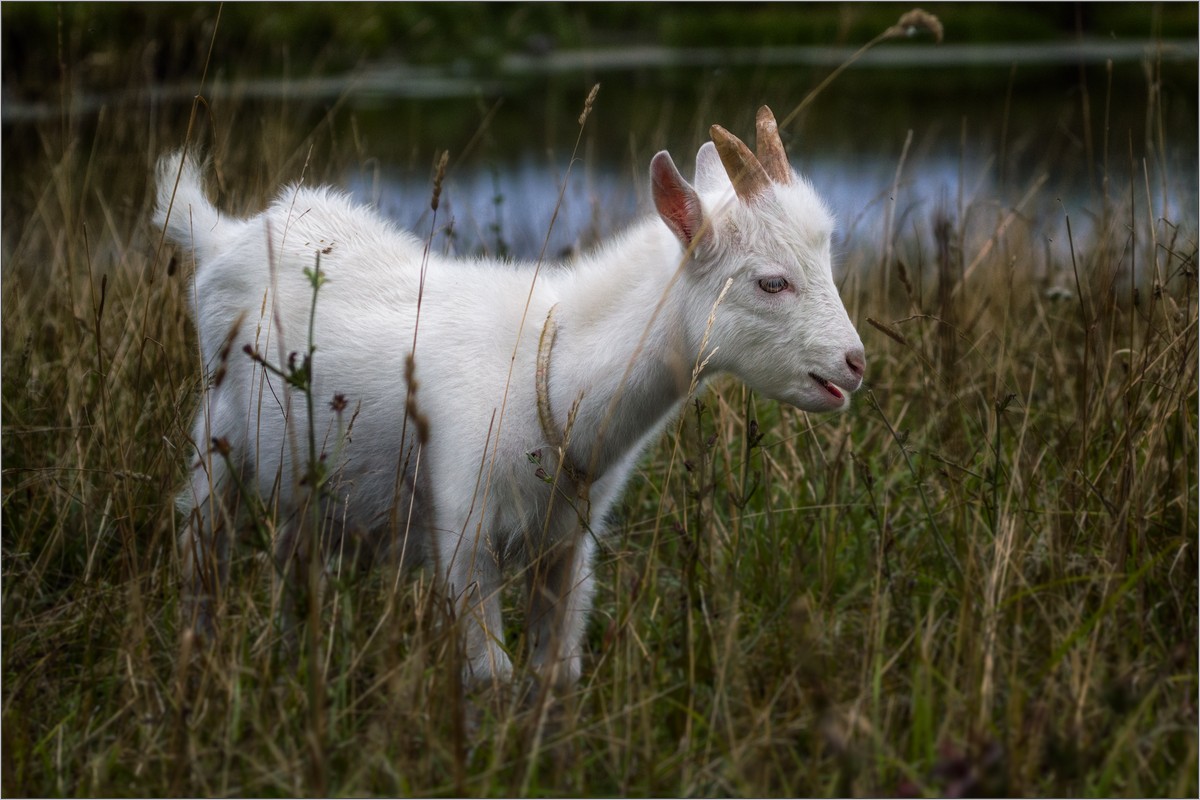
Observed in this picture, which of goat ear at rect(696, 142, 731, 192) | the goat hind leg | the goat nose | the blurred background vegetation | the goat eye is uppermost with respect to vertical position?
the blurred background vegetation

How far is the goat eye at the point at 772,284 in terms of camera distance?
3068mm

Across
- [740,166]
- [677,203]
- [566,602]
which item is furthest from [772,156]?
[566,602]

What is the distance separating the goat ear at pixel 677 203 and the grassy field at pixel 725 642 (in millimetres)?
493

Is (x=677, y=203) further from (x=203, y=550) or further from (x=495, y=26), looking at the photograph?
(x=495, y=26)

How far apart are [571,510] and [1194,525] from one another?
1.51 m

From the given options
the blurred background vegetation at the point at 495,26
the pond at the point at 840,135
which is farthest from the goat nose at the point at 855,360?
the blurred background vegetation at the point at 495,26

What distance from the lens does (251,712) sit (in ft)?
8.34

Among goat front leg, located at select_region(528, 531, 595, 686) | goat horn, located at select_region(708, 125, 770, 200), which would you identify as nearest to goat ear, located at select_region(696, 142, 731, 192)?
goat horn, located at select_region(708, 125, 770, 200)

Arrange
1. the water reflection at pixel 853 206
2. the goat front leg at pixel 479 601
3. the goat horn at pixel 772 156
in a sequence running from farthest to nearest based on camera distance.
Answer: the water reflection at pixel 853 206, the goat horn at pixel 772 156, the goat front leg at pixel 479 601

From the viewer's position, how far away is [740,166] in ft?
10.0

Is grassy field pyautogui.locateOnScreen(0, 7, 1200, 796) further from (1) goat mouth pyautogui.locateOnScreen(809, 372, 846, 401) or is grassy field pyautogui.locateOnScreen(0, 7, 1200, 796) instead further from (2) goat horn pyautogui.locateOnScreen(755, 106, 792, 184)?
(2) goat horn pyautogui.locateOnScreen(755, 106, 792, 184)

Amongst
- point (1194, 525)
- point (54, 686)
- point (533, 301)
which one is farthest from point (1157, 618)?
point (54, 686)

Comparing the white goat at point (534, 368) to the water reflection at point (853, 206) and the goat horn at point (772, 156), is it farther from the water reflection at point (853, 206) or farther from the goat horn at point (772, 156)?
the water reflection at point (853, 206)

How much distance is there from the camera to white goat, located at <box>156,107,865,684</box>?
9.96 feet
